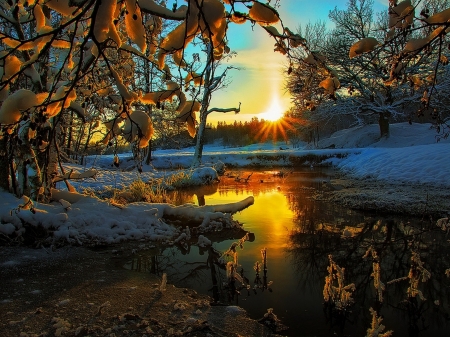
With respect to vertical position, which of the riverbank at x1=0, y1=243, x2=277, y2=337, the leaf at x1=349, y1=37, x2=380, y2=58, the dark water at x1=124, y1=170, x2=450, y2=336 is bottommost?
the dark water at x1=124, y1=170, x2=450, y2=336

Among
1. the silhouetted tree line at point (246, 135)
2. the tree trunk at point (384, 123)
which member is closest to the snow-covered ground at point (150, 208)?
the tree trunk at point (384, 123)

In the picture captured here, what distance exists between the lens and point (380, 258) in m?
4.80

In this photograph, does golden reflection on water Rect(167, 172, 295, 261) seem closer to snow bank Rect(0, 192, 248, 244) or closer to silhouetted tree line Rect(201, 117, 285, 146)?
snow bank Rect(0, 192, 248, 244)

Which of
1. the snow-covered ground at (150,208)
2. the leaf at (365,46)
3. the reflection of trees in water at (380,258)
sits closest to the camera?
the leaf at (365,46)

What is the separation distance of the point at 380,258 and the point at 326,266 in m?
0.86

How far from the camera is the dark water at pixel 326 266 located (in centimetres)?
330

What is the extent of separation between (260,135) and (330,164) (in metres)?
63.4

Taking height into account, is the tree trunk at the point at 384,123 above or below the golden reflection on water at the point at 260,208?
above

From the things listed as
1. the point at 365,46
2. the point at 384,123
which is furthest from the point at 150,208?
the point at 384,123

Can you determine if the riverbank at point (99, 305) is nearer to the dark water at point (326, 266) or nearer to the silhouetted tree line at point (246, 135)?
the dark water at point (326, 266)

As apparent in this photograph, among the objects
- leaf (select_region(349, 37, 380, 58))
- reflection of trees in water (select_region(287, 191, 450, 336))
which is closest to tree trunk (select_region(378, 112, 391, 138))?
reflection of trees in water (select_region(287, 191, 450, 336))

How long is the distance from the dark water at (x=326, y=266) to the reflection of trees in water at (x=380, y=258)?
11mm

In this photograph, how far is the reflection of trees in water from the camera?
3.44 metres

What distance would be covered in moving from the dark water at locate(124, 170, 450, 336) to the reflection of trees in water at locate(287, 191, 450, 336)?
11 mm
